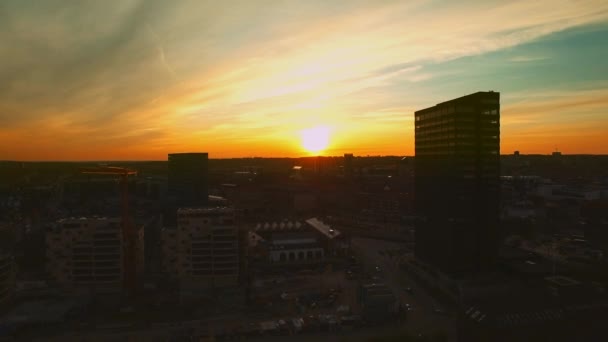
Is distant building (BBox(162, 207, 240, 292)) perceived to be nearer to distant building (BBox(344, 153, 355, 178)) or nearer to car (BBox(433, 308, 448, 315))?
car (BBox(433, 308, 448, 315))

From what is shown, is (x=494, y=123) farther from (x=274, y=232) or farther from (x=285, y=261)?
(x=274, y=232)

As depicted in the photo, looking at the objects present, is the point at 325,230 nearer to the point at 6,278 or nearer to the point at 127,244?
the point at 127,244

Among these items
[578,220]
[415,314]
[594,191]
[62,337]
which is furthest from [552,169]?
[62,337]

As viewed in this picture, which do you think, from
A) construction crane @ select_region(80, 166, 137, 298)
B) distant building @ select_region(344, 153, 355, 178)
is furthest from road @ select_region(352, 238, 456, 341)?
distant building @ select_region(344, 153, 355, 178)

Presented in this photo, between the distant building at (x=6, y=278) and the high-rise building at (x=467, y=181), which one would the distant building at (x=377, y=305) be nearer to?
the high-rise building at (x=467, y=181)

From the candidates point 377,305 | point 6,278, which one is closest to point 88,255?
point 6,278

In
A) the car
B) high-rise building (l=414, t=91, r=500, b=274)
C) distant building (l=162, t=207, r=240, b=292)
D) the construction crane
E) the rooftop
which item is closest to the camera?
the car

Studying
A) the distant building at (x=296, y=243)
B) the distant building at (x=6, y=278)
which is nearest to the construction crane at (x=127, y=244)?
the distant building at (x=6, y=278)
